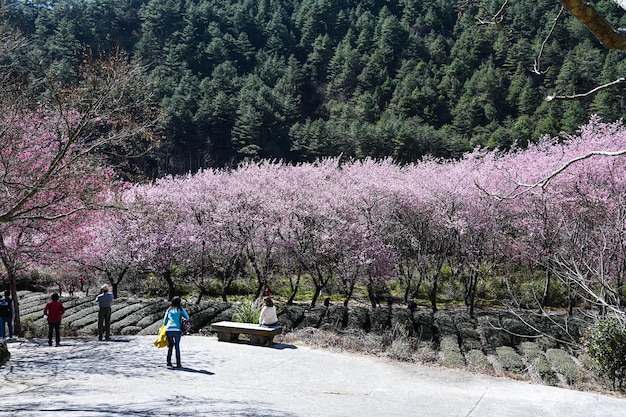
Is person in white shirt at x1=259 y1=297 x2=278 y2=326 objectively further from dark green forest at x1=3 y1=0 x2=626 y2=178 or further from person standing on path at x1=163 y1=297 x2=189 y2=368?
dark green forest at x1=3 y1=0 x2=626 y2=178

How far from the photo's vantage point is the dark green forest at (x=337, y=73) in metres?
72.1

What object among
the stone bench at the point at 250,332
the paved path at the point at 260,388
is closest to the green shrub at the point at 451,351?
the paved path at the point at 260,388

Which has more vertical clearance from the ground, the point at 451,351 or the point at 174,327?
the point at 174,327

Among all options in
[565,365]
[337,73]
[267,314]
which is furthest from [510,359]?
[337,73]

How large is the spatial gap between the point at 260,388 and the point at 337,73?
103650 mm

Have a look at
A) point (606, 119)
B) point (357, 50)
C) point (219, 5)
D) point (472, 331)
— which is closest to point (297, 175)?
point (472, 331)

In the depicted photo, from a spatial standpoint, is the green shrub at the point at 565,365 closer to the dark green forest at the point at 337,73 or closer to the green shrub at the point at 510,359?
the green shrub at the point at 510,359

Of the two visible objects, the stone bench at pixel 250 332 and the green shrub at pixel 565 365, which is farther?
the stone bench at pixel 250 332

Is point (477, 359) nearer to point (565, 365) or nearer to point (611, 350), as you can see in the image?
point (565, 365)

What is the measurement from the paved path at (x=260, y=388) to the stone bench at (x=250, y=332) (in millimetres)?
386

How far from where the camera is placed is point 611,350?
9469 millimetres

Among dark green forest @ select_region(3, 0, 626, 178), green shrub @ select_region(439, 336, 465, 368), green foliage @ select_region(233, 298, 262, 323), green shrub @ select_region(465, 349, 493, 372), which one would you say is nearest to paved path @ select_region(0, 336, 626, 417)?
green foliage @ select_region(233, 298, 262, 323)

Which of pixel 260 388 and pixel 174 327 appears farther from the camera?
pixel 174 327

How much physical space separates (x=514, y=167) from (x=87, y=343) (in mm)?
23122
